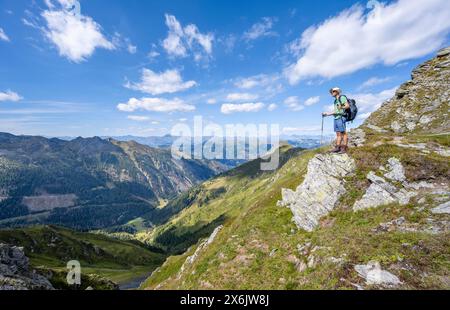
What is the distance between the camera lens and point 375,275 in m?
15.2

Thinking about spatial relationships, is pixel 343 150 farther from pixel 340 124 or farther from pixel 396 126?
pixel 396 126

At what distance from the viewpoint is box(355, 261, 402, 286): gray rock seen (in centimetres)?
1463

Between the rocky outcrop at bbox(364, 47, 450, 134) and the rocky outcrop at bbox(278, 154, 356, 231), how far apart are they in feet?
138

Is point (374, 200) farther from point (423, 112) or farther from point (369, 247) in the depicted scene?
point (423, 112)

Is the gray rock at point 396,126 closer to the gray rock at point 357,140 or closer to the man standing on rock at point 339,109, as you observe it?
the gray rock at point 357,140

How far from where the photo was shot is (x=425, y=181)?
28.8 m

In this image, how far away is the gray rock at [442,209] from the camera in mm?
21759

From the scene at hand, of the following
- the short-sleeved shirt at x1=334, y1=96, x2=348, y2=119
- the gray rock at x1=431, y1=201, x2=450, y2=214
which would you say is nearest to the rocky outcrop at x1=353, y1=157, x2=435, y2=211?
the gray rock at x1=431, y1=201, x2=450, y2=214

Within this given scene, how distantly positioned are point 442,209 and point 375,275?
38.1ft

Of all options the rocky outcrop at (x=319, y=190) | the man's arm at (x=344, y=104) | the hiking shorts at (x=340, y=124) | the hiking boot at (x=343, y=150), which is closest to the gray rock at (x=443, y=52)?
the hiking boot at (x=343, y=150)

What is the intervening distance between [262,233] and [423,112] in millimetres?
64812
